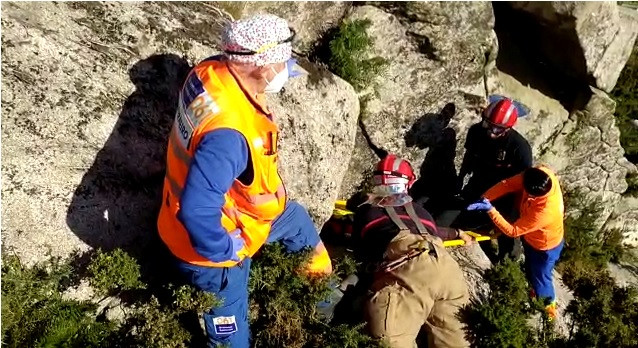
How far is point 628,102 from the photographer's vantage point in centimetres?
1152

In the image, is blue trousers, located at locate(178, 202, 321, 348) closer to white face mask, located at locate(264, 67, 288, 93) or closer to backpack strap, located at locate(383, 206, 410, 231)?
backpack strap, located at locate(383, 206, 410, 231)

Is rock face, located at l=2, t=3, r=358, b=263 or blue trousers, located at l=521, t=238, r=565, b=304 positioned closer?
rock face, located at l=2, t=3, r=358, b=263

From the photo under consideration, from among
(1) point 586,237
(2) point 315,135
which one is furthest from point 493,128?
(1) point 586,237

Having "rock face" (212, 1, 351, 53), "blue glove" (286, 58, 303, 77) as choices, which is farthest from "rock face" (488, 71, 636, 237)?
"blue glove" (286, 58, 303, 77)

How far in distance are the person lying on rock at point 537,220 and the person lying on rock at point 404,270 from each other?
45.0 inches

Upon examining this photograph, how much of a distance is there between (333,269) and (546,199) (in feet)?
8.27

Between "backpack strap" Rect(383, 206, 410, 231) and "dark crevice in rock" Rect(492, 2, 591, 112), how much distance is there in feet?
13.8

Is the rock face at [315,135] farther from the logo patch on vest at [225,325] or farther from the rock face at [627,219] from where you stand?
the rock face at [627,219]

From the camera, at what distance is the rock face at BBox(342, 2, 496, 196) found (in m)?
8.27

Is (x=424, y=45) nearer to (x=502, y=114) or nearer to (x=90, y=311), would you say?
(x=502, y=114)

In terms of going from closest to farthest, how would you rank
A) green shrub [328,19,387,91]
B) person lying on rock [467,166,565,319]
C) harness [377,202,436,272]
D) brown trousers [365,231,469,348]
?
brown trousers [365,231,469,348] < harness [377,202,436,272] < person lying on rock [467,166,565,319] < green shrub [328,19,387,91]

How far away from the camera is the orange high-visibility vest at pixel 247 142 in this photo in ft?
14.8

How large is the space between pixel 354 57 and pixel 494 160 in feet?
7.56

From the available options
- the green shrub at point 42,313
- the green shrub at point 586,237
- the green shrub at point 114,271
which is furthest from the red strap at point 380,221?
the green shrub at point 586,237
